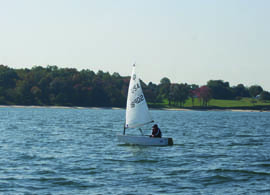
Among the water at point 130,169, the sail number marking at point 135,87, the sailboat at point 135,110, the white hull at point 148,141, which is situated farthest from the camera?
the sail number marking at point 135,87

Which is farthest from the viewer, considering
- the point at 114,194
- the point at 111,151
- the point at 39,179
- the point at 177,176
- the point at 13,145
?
the point at 13,145

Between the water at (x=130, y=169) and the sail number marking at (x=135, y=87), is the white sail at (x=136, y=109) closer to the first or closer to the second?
the sail number marking at (x=135, y=87)

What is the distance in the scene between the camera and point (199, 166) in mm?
36000

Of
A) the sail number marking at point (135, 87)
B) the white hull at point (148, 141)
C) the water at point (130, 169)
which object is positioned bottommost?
the water at point (130, 169)

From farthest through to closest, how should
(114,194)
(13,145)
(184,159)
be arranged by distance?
(13,145) → (184,159) → (114,194)

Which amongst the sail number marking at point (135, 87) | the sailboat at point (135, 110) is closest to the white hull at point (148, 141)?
the sailboat at point (135, 110)

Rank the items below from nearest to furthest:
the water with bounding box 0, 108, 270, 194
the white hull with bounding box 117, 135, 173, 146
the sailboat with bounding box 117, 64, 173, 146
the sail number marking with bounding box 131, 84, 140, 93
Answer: the water with bounding box 0, 108, 270, 194, the white hull with bounding box 117, 135, 173, 146, the sailboat with bounding box 117, 64, 173, 146, the sail number marking with bounding box 131, 84, 140, 93

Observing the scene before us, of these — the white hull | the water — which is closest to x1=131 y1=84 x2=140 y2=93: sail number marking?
the white hull

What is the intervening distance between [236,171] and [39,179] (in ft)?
45.4

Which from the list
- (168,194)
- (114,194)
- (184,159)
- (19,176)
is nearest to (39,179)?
(19,176)

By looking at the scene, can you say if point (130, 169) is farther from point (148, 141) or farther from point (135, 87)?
point (135, 87)

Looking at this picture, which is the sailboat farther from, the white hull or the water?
the water

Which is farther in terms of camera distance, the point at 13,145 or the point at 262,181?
the point at 13,145

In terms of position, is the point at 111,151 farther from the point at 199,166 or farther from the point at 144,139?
the point at 199,166
